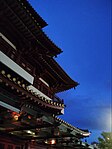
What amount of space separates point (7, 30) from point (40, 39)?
2.53 metres

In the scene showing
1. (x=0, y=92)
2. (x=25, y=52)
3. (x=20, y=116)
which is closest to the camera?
(x=0, y=92)

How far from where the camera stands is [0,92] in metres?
7.62

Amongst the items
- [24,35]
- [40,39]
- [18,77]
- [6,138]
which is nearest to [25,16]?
[24,35]

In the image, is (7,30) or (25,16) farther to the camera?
(7,30)

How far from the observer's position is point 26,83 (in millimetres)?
12320

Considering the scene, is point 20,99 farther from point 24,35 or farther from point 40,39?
point 40,39

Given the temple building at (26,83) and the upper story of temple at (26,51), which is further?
the upper story of temple at (26,51)

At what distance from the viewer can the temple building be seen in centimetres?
828

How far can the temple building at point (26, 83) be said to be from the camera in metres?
8.28

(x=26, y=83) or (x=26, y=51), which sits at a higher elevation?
(x=26, y=51)

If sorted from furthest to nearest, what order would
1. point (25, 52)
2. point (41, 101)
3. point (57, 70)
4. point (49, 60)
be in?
point (57, 70) < point (49, 60) < point (25, 52) < point (41, 101)

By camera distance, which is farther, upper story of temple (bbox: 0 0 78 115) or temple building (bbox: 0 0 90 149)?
upper story of temple (bbox: 0 0 78 115)

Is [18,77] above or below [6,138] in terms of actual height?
above

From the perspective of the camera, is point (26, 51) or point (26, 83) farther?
point (26, 51)
